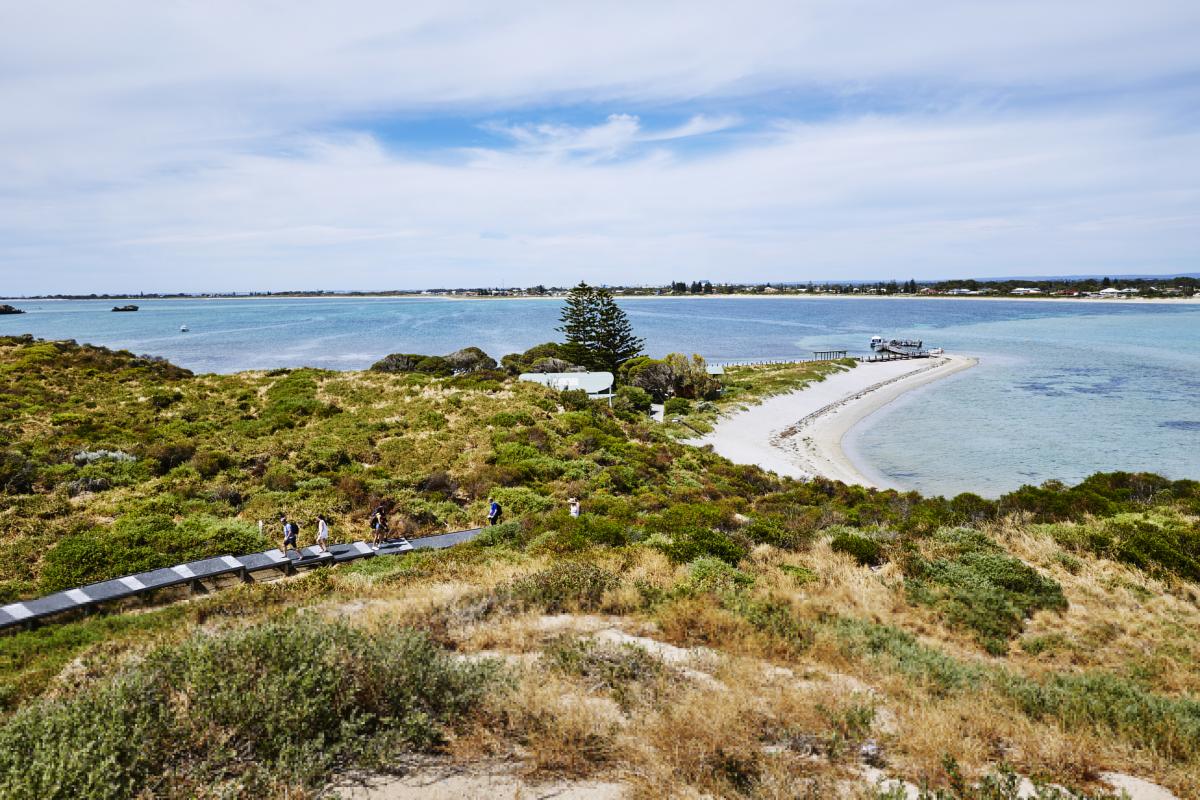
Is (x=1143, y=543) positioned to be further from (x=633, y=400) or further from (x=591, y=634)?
(x=633, y=400)

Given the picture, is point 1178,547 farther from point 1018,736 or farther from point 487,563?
point 487,563

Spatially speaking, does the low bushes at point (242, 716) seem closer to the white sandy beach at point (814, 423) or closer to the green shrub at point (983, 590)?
the green shrub at point (983, 590)

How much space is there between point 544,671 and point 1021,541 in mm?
12307

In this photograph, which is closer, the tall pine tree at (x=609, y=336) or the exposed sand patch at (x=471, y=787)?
the exposed sand patch at (x=471, y=787)

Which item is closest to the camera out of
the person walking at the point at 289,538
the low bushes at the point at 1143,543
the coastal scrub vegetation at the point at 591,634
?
the coastal scrub vegetation at the point at 591,634

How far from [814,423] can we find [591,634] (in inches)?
1385

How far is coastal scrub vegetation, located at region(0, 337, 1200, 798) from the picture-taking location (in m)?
4.86

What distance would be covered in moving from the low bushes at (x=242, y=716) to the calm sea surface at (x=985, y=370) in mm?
25260

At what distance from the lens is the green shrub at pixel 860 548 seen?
12.3 m

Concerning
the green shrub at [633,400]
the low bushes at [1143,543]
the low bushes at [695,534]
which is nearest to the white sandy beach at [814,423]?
the green shrub at [633,400]

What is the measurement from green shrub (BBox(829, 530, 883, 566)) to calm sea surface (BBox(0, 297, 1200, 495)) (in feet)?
48.8

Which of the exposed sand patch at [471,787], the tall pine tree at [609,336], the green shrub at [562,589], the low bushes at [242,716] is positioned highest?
the tall pine tree at [609,336]

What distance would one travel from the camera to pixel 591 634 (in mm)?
7840

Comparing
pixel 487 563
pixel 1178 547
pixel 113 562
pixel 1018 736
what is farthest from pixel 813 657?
pixel 113 562
